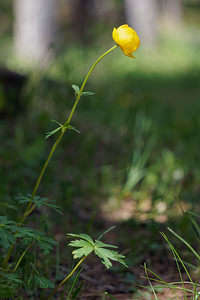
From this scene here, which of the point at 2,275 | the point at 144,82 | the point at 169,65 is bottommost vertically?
the point at 2,275

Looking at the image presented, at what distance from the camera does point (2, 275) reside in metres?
1.11

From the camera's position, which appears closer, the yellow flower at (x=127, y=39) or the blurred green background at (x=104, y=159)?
the yellow flower at (x=127, y=39)

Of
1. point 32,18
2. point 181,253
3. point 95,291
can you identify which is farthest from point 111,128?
point 32,18

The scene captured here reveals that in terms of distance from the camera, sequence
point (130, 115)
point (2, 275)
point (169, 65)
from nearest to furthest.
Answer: point (2, 275)
point (130, 115)
point (169, 65)

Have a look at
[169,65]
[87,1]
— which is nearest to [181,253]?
[169,65]

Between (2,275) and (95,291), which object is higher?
(2,275)

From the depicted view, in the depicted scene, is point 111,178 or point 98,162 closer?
point 111,178

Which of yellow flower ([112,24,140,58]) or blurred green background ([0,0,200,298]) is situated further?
blurred green background ([0,0,200,298])

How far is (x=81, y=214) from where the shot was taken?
Result: 2.16 m

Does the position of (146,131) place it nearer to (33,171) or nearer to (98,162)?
(98,162)

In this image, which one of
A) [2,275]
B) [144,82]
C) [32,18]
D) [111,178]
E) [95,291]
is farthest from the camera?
[32,18]

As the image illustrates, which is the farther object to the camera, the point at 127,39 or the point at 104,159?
the point at 104,159

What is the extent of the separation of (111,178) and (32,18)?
5520 millimetres

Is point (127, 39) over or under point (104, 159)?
over
